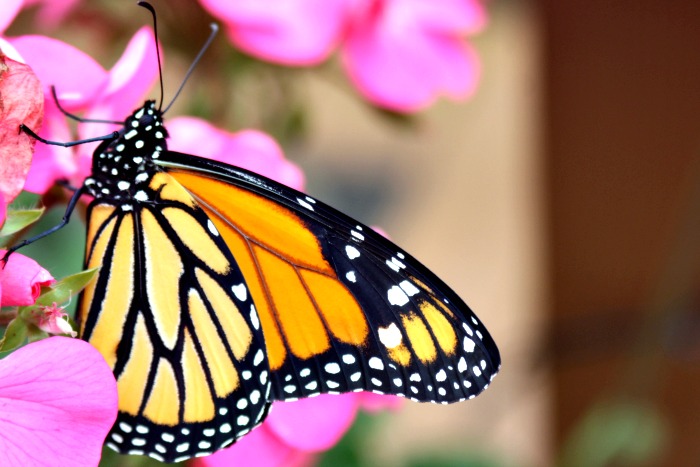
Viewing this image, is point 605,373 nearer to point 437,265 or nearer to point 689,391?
point 689,391

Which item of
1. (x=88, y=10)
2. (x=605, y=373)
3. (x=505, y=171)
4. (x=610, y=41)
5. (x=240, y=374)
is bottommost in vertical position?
(x=240, y=374)

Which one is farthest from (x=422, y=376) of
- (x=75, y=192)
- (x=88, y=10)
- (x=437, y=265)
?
(x=437, y=265)

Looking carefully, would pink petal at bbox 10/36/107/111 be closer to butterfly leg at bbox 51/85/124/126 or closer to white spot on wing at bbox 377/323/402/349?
butterfly leg at bbox 51/85/124/126

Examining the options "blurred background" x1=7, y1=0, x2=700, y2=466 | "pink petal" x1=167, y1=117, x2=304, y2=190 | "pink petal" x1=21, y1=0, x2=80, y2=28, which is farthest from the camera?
"blurred background" x1=7, y1=0, x2=700, y2=466

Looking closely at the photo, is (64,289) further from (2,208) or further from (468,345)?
(468,345)

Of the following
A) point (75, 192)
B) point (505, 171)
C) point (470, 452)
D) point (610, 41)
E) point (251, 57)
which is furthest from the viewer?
point (505, 171)

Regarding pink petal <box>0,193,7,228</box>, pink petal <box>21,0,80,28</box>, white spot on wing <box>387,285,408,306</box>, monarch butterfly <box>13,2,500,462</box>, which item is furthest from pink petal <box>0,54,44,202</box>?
pink petal <box>21,0,80,28</box>

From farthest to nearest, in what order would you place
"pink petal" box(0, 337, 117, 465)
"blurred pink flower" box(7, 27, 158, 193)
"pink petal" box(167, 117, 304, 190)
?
"pink petal" box(167, 117, 304, 190) → "blurred pink flower" box(7, 27, 158, 193) → "pink petal" box(0, 337, 117, 465)
